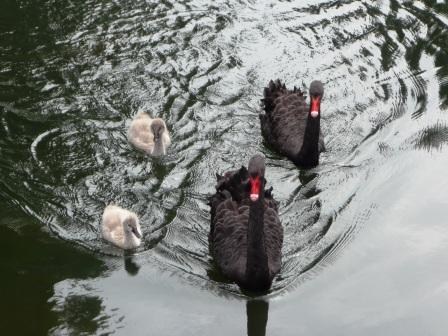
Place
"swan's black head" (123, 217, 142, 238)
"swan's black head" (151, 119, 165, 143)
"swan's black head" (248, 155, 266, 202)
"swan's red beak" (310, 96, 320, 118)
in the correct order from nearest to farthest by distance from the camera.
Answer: "swan's black head" (248, 155, 266, 202), "swan's black head" (123, 217, 142, 238), "swan's red beak" (310, 96, 320, 118), "swan's black head" (151, 119, 165, 143)

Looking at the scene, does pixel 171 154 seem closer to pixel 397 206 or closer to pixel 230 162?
pixel 230 162

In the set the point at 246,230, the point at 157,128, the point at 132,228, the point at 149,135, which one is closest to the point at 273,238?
the point at 246,230

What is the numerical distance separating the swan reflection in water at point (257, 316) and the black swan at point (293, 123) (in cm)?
173

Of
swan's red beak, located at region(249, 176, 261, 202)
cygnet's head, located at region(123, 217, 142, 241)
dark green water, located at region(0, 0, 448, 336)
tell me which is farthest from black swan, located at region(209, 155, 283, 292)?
cygnet's head, located at region(123, 217, 142, 241)

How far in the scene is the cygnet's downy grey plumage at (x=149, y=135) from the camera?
6613mm

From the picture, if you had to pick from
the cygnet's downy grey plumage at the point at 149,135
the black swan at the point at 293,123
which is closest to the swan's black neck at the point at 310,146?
the black swan at the point at 293,123

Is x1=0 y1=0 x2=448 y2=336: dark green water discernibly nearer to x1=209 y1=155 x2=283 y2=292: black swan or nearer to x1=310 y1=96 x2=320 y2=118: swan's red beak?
x1=209 y1=155 x2=283 y2=292: black swan

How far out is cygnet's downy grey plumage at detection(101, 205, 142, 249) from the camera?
5.61 m

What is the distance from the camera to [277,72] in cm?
805

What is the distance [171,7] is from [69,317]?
4766mm

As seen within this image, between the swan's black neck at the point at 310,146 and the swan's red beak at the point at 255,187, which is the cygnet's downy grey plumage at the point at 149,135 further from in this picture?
the swan's red beak at the point at 255,187

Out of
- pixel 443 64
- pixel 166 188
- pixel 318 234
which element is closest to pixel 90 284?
pixel 166 188

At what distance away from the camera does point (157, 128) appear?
6547 millimetres

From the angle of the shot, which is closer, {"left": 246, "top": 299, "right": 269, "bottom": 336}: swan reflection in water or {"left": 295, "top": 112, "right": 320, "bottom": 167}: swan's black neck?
{"left": 246, "top": 299, "right": 269, "bottom": 336}: swan reflection in water
